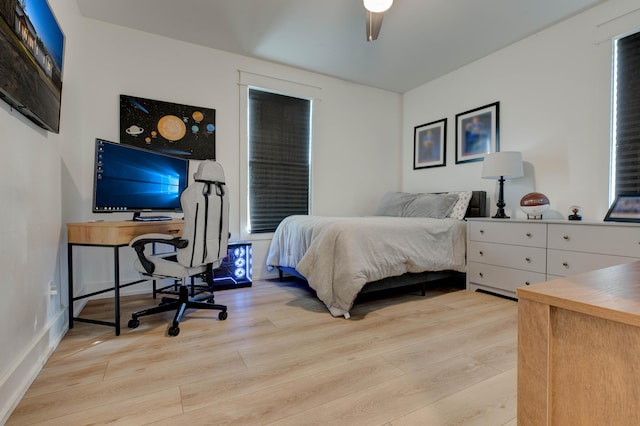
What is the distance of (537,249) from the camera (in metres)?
2.58

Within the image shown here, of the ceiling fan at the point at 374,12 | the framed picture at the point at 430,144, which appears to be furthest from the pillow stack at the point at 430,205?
the ceiling fan at the point at 374,12

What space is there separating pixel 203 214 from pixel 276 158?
184 centimetres

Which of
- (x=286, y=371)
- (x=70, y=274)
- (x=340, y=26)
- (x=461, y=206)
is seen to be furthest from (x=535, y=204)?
(x=70, y=274)

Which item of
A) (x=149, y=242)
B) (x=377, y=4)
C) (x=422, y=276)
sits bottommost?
(x=422, y=276)

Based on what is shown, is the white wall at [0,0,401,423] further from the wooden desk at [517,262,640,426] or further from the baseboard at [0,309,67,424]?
the wooden desk at [517,262,640,426]

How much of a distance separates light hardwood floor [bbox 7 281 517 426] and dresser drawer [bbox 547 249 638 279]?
1.78ft

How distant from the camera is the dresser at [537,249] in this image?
2.15m

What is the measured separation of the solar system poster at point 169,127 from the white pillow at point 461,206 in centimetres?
279

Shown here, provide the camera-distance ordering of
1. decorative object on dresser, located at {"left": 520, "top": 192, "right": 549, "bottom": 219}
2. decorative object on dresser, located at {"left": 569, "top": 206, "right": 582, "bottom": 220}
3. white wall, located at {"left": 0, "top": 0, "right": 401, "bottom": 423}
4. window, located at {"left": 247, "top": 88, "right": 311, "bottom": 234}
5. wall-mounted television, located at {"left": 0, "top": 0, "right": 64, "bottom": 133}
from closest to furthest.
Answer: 1. wall-mounted television, located at {"left": 0, "top": 0, "right": 64, "bottom": 133}
2. white wall, located at {"left": 0, "top": 0, "right": 401, "bottom": 423}
3. decorative object on dresser, located at {"left": 569, "top": 206, "right": 582, "bottom": 220}
4. decorative object on dresser, located at {"left": 520, "top": 192, "right": 549, "bottom": 219}
5. window, located at {"left": 247, "top": 88, "right": 311, "bottom": 234}

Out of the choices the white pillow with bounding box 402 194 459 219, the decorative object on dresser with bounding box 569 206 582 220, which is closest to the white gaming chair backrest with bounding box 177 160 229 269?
the white pillow with bounding box 402 194 459 219

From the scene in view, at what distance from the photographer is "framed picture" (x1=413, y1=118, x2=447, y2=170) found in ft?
13.2

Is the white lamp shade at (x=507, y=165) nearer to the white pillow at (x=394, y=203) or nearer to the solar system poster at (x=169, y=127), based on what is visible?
the white pillow at (x=394, y=203)

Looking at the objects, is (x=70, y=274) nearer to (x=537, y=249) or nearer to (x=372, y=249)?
(x=372, y=249)

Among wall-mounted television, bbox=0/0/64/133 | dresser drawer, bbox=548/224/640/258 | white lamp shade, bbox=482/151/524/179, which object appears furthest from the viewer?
white lamp shade, bbox=482/151/524/179
